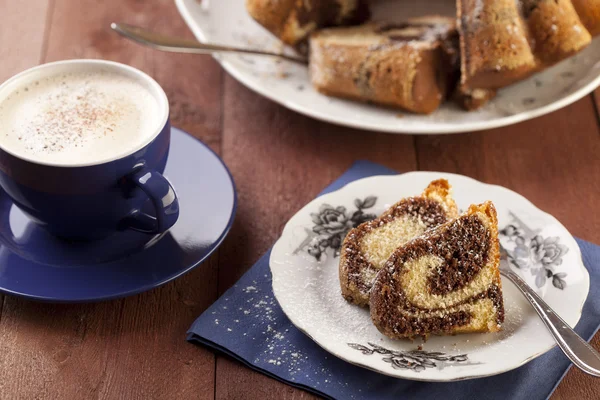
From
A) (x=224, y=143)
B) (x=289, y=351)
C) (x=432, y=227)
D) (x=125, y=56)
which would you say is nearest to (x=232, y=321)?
(x=289, y=351)

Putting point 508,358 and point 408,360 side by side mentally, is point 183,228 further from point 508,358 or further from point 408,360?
point 508,358

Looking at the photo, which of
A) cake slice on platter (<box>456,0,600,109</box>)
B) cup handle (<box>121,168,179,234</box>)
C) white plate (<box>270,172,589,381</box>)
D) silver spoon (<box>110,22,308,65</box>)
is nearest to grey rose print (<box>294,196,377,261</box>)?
white plate (<box>270,172,589,381</box>)

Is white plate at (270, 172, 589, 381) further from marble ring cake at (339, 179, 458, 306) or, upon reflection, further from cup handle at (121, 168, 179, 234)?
cup handle at (121, 168, 179, 234)

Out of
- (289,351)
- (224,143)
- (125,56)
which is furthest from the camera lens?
(125,56)

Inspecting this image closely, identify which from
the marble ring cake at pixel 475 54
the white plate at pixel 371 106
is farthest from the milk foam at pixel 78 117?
the marble ring cake at pixel 475 54

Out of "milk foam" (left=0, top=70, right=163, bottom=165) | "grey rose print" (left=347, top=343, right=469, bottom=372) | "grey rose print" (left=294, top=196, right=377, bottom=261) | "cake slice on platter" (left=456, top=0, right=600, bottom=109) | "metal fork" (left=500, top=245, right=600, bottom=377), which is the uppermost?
"cake slice on platter" (left=456, top=0, right=600, bottom=109)

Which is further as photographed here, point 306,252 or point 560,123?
point 560,123

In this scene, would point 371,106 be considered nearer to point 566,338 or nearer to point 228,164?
point 228,164

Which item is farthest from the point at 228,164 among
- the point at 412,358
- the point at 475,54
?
the point at 412,358

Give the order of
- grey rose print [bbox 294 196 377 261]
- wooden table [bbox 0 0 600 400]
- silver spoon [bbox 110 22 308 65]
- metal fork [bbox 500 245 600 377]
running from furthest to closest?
silver spoon [bbox 110 22 308 65] < grey rose print [bbox 294 196 377 261] < wooden table [bbox 0 0 600 400] < metal fork [bbox 500 245 600 377]
